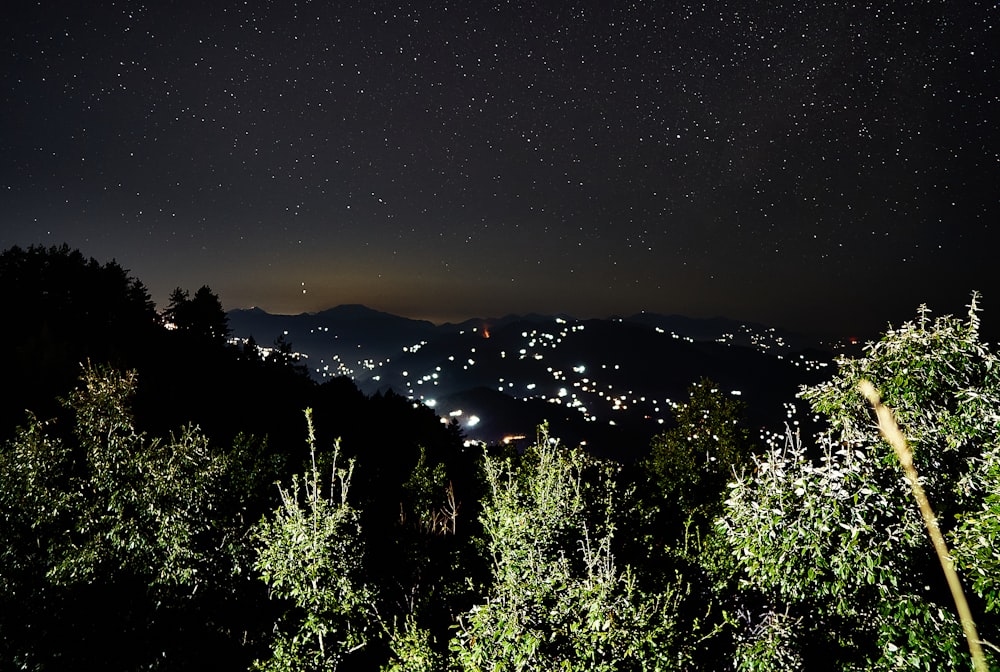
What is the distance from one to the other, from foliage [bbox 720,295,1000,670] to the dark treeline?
0.03 metres

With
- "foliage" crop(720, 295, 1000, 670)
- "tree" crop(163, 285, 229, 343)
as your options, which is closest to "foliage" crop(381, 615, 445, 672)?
"foliage" crop(720, 295, 1000, 670)

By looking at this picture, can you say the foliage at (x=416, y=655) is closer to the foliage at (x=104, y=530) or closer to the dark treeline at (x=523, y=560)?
the dark treeline at (x=523, y=560)

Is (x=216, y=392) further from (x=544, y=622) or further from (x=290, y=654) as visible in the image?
(x=544, y=622)

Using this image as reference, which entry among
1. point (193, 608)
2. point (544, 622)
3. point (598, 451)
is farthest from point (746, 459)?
point (598, 451)

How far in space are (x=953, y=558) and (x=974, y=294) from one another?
375 centimetres

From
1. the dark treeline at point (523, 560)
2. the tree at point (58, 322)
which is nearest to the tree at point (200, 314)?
the tree at point (58, 322)

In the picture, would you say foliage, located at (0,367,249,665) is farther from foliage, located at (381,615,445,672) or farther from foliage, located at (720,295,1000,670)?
foliage, located at (720,295,1000,670)

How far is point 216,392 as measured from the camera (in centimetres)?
3859

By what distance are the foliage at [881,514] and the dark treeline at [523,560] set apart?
0.10 ft

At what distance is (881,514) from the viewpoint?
238 inches

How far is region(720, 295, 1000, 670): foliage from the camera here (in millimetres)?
5652

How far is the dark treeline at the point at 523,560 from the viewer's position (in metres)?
5.56

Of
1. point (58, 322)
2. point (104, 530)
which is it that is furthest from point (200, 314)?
point (104, 530)

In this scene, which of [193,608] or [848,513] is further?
[193,608]
